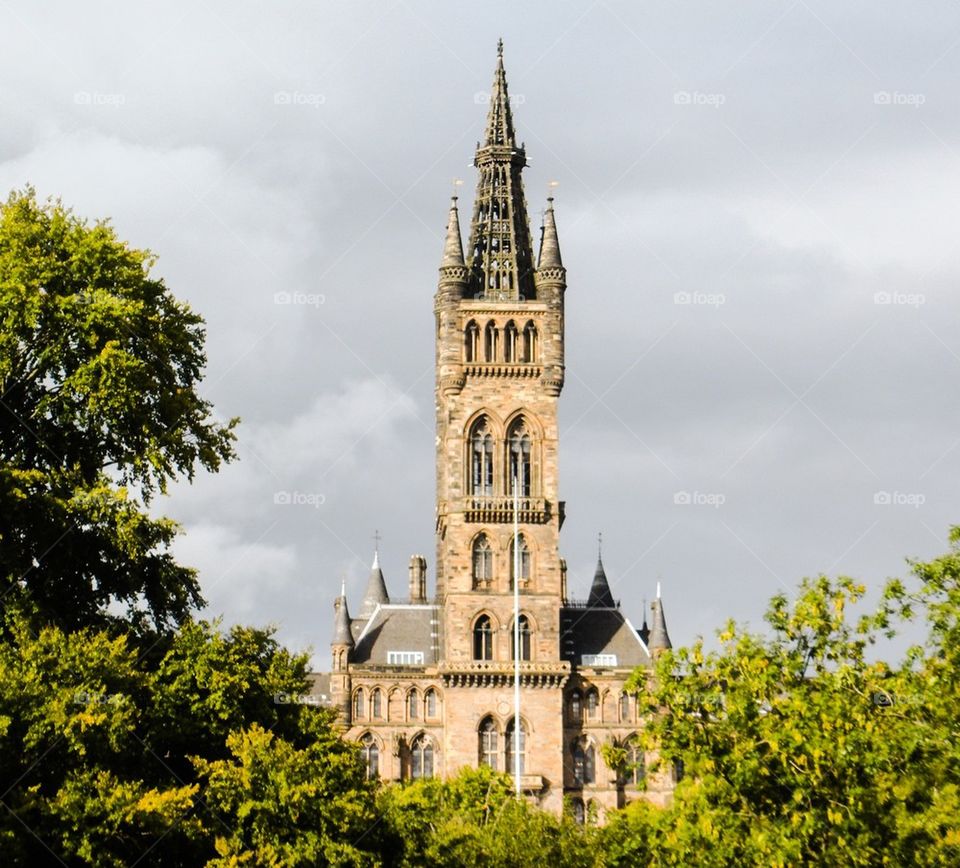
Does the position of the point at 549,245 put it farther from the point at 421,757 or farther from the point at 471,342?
the point at 421,757

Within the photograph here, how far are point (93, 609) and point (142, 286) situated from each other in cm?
770

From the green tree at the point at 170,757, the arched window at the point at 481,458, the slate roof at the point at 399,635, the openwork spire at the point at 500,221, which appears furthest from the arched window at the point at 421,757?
the green tree at the point at 170,757

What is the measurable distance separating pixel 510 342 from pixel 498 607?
12.8 m

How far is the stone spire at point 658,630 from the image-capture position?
11012 centimetres

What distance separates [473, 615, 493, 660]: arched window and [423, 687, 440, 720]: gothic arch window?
337cm

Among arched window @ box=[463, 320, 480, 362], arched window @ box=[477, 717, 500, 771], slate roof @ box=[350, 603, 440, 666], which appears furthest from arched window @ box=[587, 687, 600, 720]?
arched window @ box=[463, 320, 480, 362]

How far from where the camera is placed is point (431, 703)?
105375 mm

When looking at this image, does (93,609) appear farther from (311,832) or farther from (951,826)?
(951,826)

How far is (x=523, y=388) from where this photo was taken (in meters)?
106

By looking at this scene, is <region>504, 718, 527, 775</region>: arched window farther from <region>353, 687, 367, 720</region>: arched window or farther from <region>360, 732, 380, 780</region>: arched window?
<region>353, 687, 367, 720</region>: arched window

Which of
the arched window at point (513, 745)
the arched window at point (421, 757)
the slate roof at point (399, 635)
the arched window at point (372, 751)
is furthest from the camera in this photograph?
the slate roof at point (399, 635)

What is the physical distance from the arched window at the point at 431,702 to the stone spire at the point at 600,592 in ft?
41.3

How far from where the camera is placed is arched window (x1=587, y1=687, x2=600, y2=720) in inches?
4114

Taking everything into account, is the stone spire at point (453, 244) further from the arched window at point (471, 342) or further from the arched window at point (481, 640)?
the arched window at point (481, 640)
